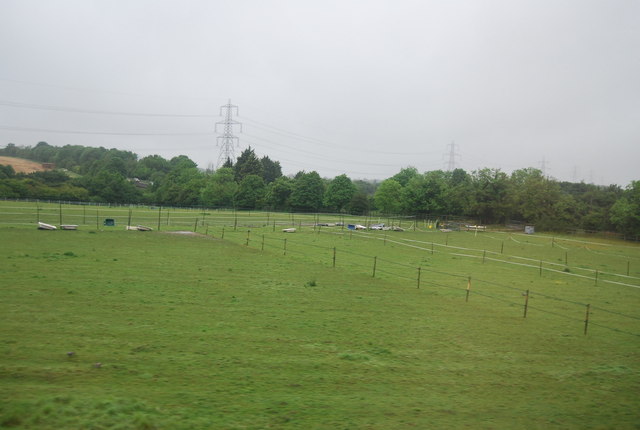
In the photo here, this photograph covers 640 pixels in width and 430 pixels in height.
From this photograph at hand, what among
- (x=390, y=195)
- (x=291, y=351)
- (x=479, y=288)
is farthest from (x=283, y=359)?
(x=390, y=195)

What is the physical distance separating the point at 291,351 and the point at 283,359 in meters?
0.50

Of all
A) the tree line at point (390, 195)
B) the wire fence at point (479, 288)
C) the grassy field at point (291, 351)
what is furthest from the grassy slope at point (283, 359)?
the tree line at point (390, 195)

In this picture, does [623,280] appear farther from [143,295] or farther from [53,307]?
[53,307]

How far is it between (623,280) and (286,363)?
2654 centimetres

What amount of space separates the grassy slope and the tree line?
63.3 m

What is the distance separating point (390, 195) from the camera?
89.4 m

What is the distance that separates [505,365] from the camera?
29.3ft

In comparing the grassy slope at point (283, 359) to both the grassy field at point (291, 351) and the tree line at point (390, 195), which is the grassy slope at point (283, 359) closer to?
the grassy field at point (291, 351)

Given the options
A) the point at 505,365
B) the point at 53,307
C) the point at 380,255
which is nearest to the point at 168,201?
the point at 380,255

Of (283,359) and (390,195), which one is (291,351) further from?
(390,195)

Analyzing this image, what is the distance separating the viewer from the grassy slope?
5.97 m

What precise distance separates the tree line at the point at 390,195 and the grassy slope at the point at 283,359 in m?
63.3

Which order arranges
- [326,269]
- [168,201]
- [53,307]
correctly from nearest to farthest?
[53,307]
[326,269]
[168,201]

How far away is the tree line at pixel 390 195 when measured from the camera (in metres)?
69.9
